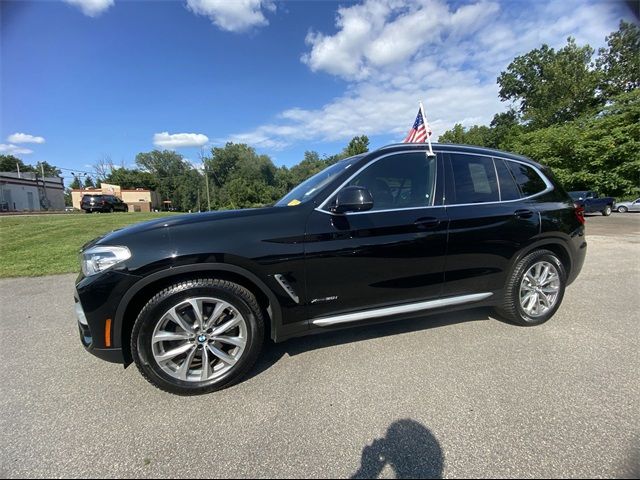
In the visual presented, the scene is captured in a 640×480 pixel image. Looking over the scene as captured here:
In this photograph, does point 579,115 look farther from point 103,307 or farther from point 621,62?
point 103,307

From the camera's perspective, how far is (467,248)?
3062 mm

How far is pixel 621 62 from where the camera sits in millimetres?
37000

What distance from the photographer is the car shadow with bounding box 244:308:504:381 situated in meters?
2.97

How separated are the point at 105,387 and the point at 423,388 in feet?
8.01


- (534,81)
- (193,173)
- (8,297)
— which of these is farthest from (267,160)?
(8,297)

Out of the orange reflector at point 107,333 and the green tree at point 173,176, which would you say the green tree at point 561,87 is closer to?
the orange reflector at point 107,333

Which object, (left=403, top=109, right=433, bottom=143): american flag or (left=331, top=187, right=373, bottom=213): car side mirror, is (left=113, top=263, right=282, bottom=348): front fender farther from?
(left=403, top=109, right=433, bottom=143): american flag

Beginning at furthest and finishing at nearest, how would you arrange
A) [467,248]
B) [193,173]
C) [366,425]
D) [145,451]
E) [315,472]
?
[193,173], [467,248], [366,425], [145,451], [315,472]

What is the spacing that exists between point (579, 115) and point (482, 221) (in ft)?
144

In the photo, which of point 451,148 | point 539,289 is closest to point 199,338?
point 451,148

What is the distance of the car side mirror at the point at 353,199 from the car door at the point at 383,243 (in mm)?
133

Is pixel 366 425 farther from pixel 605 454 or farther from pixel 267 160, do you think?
pixel 267 160

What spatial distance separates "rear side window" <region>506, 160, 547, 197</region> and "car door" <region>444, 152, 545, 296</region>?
0.05 meters

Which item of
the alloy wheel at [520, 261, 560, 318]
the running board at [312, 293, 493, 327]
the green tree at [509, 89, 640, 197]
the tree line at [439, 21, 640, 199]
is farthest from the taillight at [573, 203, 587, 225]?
the green tree at [509, 89, 640, 197]
